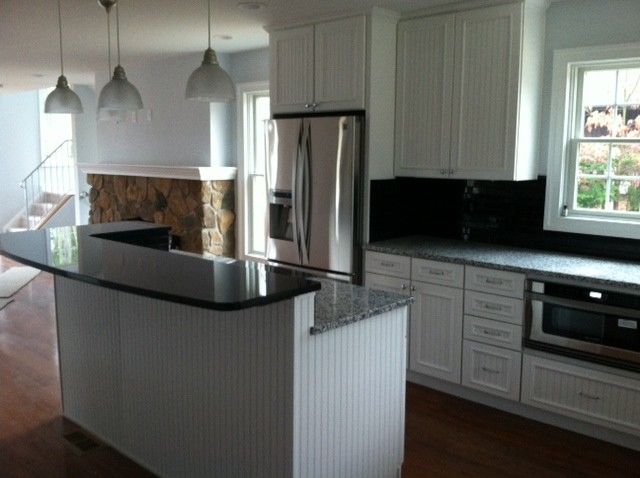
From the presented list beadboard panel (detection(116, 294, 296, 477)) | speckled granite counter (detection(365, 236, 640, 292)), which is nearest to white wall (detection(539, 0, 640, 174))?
speckled granite counter (detection(365, 236, 640, 292))

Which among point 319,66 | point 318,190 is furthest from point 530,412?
point 319,66

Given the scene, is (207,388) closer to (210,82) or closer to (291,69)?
(210,82)

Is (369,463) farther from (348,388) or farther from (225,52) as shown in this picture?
(225,52)

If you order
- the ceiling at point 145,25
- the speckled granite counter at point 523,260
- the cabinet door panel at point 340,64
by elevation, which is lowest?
the speckled granite counter at point 523,260

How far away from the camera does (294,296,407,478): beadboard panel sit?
2.24 metres

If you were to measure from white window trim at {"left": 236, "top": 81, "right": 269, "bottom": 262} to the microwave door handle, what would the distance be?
2874 mm

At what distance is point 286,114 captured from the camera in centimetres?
436

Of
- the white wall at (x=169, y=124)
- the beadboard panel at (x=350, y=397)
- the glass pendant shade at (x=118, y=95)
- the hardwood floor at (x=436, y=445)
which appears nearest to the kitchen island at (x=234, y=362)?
the beadboard panel at (x=350, y=397)

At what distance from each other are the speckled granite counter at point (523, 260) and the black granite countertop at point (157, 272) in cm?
142

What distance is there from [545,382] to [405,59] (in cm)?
212

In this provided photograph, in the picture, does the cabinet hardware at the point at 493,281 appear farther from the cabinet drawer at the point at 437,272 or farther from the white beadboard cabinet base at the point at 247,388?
the white beadboard cabinet base at the point at 247,388

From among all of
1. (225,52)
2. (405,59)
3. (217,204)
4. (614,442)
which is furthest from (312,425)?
(225,52)

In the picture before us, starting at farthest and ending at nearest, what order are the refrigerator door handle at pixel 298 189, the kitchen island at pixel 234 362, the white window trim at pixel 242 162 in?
the white window trim at pixel 242 162, the refrigerator door handle at pixel 298 189, the kitchen island at pixel 234 362

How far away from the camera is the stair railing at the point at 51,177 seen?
1035 cm
